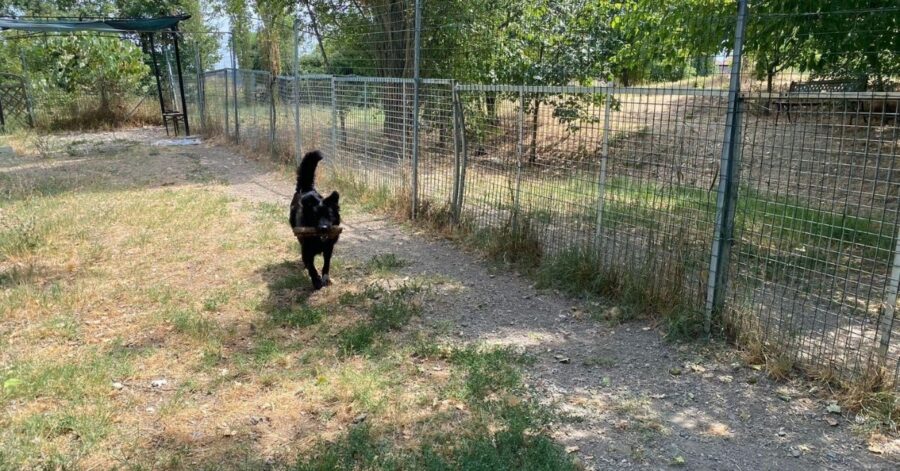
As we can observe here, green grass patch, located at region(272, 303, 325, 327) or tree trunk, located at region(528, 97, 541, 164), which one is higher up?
tree trunk, located at region(528, 97, 541, 164)

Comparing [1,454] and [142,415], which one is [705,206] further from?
[1,454]

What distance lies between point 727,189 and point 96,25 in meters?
15.3

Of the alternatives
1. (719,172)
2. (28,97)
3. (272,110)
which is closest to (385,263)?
(719,172)

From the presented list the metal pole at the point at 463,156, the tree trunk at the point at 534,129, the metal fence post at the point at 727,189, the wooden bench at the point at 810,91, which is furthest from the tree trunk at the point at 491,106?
the wooden bench at the point at 810,91

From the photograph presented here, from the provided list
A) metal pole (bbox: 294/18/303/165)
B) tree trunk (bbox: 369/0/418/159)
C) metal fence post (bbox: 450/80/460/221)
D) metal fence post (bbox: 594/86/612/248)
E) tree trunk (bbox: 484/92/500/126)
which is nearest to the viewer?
metal fence post (bbox: 594/86/612/248)

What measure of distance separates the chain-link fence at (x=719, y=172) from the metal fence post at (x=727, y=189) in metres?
0.01

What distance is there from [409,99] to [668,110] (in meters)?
3.78

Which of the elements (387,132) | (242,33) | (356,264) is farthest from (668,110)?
(242,33)

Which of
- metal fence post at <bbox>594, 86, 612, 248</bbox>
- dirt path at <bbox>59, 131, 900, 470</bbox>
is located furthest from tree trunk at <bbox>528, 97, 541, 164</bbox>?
dirt path at <bbox>59, 131, 900, 470</bbox>

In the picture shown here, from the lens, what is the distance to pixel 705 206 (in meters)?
4.54

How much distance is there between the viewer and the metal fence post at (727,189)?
12.3 feet

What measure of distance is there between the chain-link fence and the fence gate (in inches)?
689

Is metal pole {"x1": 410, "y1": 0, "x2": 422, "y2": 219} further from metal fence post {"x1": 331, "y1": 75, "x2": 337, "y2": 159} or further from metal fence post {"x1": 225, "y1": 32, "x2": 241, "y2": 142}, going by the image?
metal fence post {"x1": 225, "y1": 32, "x2": 241, "y2": 142}

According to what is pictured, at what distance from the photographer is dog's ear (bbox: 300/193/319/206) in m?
5.09
